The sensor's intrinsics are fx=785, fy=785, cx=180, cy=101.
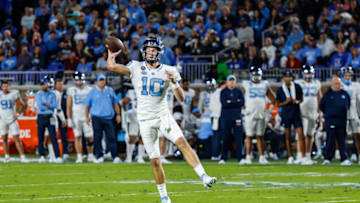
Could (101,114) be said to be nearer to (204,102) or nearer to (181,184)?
(204,102)

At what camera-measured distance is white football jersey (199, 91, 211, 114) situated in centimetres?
2009

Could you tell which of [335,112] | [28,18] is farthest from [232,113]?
[28,18]

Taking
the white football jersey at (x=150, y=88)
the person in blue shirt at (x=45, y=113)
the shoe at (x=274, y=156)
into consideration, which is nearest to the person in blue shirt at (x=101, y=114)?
the person in blue shirt at (x=45, y=113)

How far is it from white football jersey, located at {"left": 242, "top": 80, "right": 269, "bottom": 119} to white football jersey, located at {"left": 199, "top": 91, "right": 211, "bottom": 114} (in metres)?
2.57

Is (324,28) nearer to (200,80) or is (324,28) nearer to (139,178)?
(200,80)

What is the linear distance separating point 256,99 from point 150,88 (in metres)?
8.24

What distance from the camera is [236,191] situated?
1061cm

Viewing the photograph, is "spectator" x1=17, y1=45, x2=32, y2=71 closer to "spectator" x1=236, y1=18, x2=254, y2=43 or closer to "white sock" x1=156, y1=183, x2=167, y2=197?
"spectator" x1=236, y1=18, x2=254, y2=43

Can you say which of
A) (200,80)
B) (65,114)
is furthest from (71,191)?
(200,80)

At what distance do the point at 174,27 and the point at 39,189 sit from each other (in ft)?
45.1

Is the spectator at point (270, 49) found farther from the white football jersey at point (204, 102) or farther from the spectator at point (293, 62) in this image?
the white football jersey at point (204, 102)

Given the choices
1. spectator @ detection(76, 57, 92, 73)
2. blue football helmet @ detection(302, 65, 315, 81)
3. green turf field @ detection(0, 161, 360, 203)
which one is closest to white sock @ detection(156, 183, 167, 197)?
green turf field @ detection(0, 161, 360, 203)

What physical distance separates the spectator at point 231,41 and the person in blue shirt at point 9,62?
22.1 ft

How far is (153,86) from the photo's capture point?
9367mm
